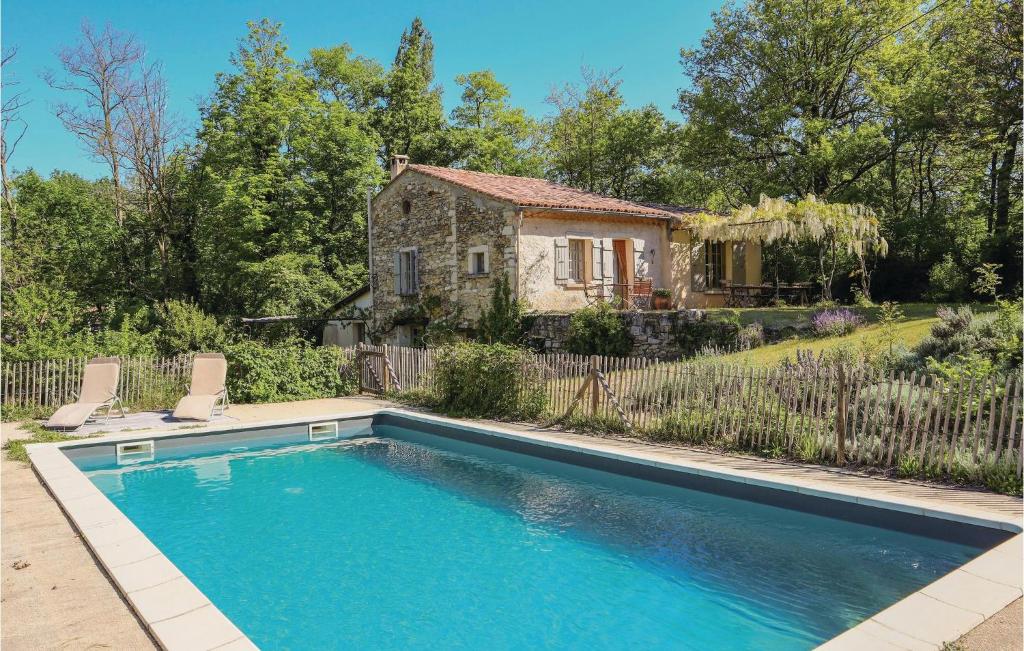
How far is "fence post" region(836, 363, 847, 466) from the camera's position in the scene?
23.8 feet

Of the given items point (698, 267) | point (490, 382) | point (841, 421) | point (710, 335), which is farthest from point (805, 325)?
point (698, 267)

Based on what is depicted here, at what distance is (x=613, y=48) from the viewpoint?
30906mm

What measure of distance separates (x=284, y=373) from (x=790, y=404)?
35.0 ft

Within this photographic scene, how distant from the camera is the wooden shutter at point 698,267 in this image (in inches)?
792

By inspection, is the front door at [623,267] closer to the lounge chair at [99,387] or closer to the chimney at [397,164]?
the chimney at [397,164]

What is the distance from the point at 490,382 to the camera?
1145 cm

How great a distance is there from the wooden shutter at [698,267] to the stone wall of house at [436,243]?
637 centimetres

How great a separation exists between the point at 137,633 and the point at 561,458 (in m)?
5.90

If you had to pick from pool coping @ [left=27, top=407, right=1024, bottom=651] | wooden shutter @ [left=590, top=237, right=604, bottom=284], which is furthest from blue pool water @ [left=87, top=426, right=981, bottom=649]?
wooden shutter @ [left=590, top=237, right=604, bottom=284]

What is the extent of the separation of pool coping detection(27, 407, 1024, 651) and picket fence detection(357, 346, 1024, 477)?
3.48 feet

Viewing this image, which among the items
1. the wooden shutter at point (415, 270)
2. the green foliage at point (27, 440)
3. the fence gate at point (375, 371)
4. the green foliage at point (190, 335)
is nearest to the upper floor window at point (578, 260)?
the wooden shutter at point (415, 270)

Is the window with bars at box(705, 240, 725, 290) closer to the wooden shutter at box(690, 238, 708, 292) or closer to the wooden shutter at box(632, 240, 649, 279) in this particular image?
the wooden shutter at box(690, 238, 708, 292)

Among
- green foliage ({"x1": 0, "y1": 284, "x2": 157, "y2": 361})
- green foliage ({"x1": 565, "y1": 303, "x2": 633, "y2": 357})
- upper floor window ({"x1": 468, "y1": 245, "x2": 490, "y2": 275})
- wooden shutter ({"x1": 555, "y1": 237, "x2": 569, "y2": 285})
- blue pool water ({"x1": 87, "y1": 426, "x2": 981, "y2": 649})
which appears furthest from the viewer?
upper floor window ({"x1": 468, "y1": 245, "x2": 490, "y2": 275})

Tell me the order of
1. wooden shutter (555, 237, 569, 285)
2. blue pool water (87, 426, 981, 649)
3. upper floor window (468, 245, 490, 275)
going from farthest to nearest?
upper floor window (468, 245, 490, 275), wooden shutter (555, 237, 569, 285), blue pool water (87, 426, 981, 649)
